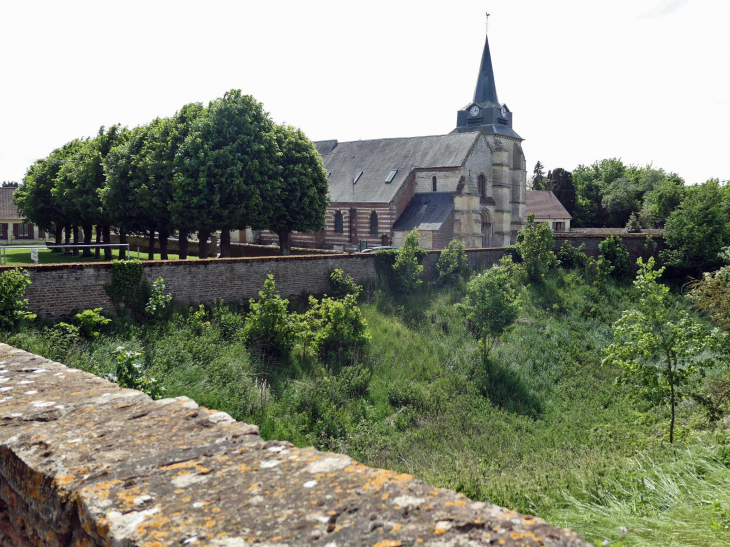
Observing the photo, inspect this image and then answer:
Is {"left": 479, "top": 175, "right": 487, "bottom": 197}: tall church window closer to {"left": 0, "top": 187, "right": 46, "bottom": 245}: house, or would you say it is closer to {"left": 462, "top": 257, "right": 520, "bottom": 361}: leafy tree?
{"left": 462, "top": 257, "right": 520, "bottom": 361}: leafy tree

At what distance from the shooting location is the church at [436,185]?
41.7m

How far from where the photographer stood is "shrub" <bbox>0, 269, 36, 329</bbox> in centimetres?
1309

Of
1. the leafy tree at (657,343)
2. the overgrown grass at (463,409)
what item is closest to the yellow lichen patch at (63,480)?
the overgrown grass at (463,409)

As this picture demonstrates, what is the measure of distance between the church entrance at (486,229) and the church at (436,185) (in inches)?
3.2

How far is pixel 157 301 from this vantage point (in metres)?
16.1

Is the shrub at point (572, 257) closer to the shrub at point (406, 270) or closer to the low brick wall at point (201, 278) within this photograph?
the shrub at point (406, 270)

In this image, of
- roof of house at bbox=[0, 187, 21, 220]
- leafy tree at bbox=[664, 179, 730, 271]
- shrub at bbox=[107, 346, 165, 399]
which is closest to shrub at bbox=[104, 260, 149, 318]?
shrub at bbox=[107, 346, 165, 399]

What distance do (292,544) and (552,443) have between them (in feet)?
43.9

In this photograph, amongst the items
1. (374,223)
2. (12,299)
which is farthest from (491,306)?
(374,223)

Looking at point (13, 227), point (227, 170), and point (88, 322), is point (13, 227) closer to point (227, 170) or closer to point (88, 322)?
point (227, 170)

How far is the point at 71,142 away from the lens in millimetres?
45812

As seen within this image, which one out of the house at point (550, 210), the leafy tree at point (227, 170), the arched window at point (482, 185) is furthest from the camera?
the house at point (550, 210)

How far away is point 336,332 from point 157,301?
531cm

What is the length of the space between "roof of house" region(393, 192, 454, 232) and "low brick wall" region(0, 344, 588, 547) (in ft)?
121
